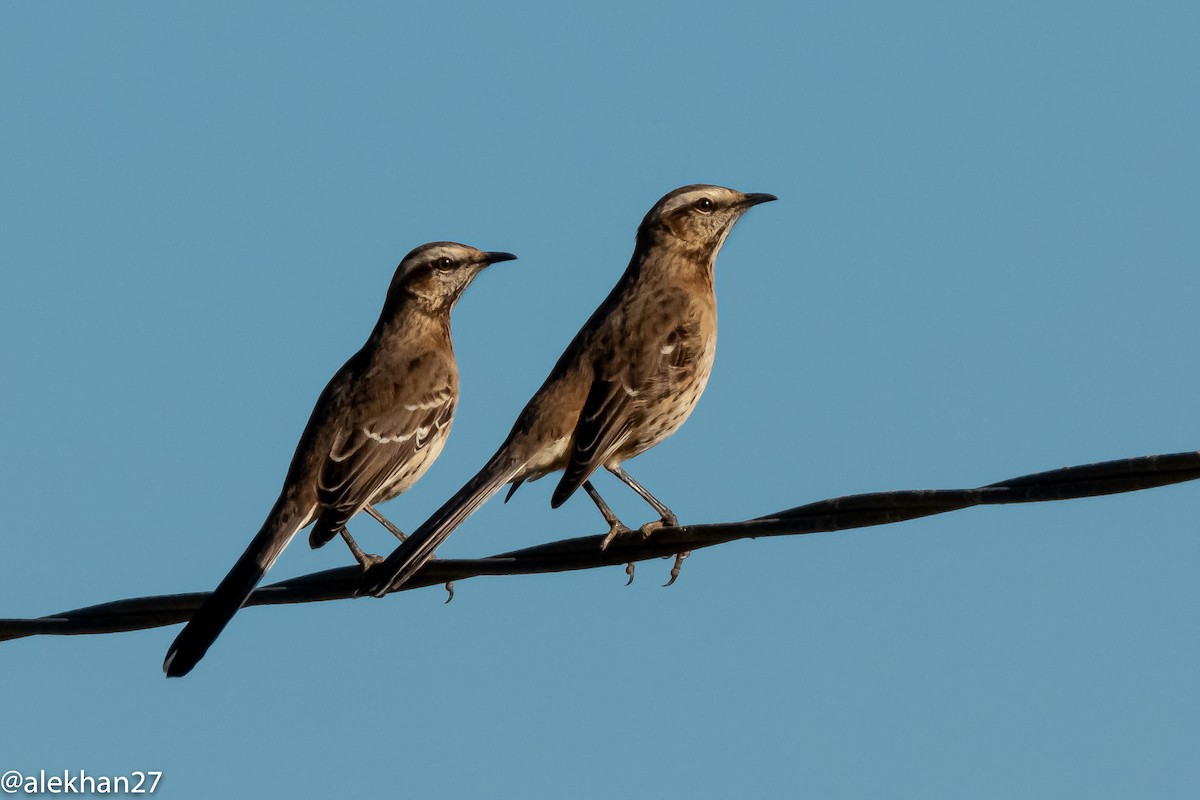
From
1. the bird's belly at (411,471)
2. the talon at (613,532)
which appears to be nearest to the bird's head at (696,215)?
the bird's belly at (411,471)

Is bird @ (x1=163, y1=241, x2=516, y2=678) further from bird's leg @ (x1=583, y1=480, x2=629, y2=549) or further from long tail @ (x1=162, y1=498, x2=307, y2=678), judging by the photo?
bird's leg @ (x1=583, y1=480, x2=629, y2=549)

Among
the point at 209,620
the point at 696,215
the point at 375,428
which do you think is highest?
the point at 696,215

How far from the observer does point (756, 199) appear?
1148cm

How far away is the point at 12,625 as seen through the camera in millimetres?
8289

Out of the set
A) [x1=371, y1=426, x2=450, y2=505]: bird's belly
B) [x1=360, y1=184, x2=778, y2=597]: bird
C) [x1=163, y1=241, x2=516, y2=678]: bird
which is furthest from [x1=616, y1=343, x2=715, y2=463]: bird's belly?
[x1=163, y1=241, x2=516, y2=678]: bird

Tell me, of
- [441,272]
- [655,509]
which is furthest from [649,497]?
[441,272]

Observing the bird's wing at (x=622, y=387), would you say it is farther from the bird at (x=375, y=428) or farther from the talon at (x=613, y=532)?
the bird at (x=375, y=428)

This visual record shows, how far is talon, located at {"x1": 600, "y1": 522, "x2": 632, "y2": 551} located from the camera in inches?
299

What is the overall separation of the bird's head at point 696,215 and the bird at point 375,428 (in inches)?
48.0

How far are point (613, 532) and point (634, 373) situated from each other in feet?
5.84

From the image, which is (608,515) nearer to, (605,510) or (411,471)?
(605,510)

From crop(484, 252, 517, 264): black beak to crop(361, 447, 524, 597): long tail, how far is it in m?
2.26

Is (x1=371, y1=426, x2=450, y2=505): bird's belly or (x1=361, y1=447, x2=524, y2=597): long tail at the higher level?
(x1=371, y1=426, x2=450, y2=505): bird's belly

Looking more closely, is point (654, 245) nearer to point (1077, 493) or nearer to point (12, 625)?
point (12, 625)
